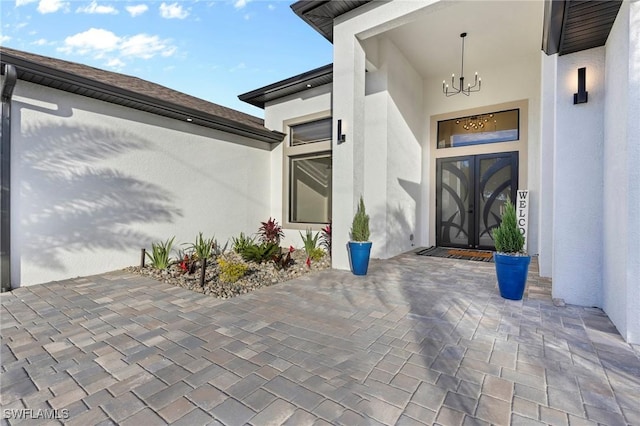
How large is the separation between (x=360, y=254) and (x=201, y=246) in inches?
124

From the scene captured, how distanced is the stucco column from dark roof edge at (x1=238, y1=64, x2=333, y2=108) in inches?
45.7

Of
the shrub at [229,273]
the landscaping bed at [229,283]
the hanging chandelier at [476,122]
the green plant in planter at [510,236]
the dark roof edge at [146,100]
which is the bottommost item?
the landscaping bed at [229,283]

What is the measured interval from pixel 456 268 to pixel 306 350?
13.3ft

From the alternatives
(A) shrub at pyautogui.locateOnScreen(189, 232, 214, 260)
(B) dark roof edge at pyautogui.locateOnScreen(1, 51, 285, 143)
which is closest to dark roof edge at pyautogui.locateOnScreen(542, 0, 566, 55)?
(A) shrub at pyautogui.locateOnScreen(189, 232, 214, 260)

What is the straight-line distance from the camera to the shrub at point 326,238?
21.9ft

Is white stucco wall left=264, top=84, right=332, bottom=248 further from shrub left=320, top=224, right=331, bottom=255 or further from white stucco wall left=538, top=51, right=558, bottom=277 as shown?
white stucco wall left=538, top=51, right=558, bottom=277

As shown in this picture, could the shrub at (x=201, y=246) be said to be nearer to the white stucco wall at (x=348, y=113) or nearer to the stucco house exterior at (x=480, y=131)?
the stucco house exterior at (x=480, y=131)

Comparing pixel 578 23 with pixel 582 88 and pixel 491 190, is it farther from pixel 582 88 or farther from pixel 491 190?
pixel 491 190

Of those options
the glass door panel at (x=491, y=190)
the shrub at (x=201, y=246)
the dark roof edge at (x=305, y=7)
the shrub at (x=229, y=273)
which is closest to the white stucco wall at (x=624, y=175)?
the dark roof edge at (x=305, y=7)

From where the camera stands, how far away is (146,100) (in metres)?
5.24

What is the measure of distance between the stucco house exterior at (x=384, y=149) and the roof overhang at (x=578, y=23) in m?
0.02

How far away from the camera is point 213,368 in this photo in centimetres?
220

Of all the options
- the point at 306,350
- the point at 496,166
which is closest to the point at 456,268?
the point at 496,166

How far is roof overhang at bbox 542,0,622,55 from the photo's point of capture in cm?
259
